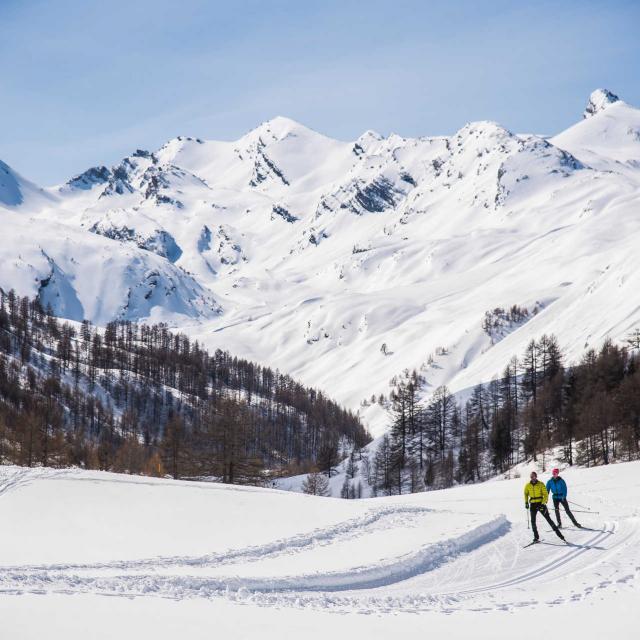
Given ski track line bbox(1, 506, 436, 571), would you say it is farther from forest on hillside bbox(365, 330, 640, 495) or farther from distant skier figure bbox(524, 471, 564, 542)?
forest on hillside bbox(365, 330, 640, 495)

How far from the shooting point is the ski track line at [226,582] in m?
17.4

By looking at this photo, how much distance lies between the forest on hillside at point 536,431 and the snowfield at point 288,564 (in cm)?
3017

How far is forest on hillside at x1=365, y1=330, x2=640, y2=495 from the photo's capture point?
66125mm

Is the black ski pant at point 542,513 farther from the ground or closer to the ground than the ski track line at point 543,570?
farther from the ground

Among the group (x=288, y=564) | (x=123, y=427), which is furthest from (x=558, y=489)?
(x=123, y=427)

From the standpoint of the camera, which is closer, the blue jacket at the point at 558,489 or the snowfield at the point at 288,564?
the snowfield at the point at 288,564

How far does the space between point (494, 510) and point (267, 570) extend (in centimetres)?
1639

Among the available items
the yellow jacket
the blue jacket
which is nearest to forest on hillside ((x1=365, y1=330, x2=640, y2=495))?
the blue jacket

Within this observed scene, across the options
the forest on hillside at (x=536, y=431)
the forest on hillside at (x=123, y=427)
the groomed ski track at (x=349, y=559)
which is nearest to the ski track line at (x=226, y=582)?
the groomed ski track at (x=349, y=559)

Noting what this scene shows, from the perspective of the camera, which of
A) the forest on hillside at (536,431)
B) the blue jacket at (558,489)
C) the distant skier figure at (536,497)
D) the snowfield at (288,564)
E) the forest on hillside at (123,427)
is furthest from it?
the forest on hillside at (536,431)

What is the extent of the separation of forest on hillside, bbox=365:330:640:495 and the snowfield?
30.2 m

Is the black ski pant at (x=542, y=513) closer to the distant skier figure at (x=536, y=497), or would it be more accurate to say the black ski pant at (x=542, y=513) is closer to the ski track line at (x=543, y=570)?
the distant skier figure at (x=536, y=497)

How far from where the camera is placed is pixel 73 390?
167 metres

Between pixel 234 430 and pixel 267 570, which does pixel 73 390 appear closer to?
pixel 234 430
